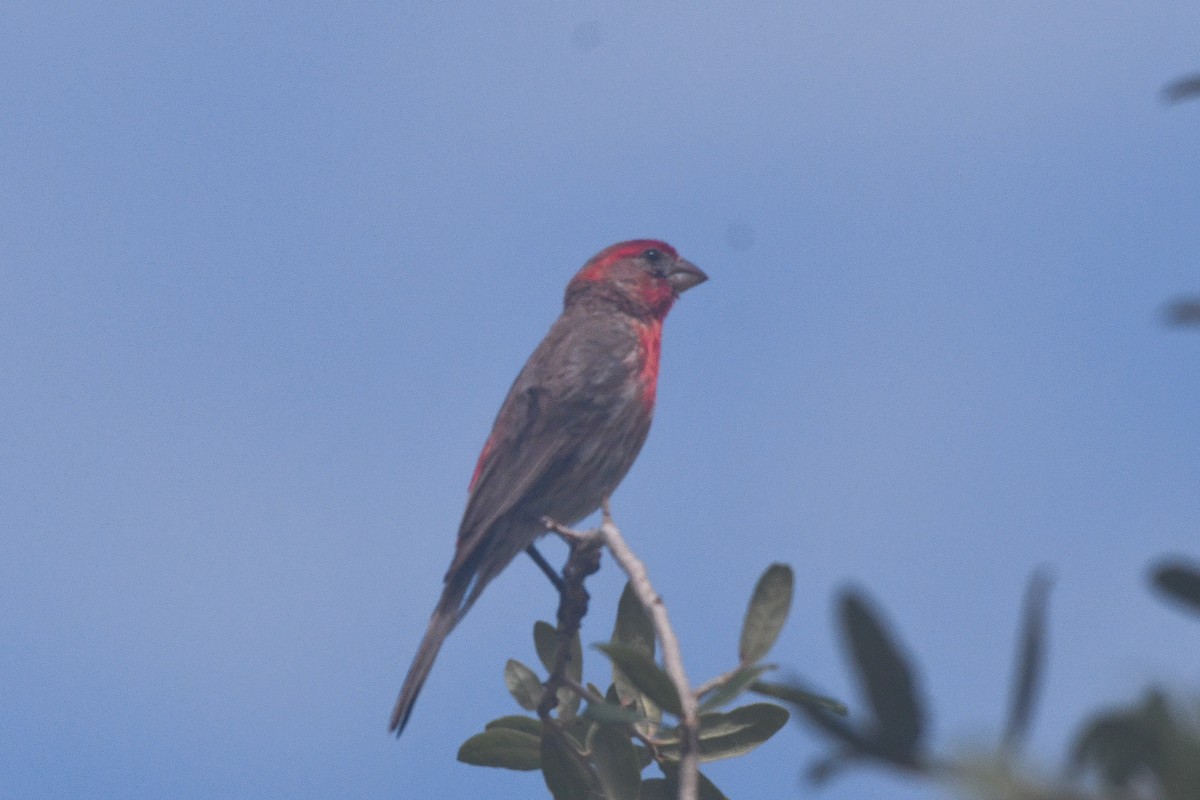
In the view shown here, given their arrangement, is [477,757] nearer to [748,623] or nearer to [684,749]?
[748,623]

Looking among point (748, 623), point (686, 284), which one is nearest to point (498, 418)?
point (686, 284)

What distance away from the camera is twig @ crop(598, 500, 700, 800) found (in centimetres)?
194

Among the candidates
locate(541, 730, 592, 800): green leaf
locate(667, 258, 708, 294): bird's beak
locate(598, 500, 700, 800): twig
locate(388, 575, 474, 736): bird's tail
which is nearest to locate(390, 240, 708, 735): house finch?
locate(388, 575, 474, 736): bird's tail

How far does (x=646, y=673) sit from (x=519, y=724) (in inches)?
61.6

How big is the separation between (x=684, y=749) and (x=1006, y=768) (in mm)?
1386

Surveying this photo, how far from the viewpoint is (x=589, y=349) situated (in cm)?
800

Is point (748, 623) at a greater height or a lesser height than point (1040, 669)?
greater

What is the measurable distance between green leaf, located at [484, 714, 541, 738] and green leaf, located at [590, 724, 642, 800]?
13.6 inches

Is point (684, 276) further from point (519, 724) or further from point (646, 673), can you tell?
point (646, 673)

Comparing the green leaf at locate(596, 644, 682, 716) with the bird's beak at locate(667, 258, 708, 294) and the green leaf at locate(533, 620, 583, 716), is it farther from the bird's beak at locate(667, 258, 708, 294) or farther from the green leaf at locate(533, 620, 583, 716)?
the bird's beak at locate(667, 258, 708, 294)

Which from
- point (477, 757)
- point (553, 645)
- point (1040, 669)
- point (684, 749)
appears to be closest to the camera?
point (1040, 669)

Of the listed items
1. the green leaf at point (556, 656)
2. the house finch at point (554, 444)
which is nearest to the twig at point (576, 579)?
the green leaf at point (556, 656)

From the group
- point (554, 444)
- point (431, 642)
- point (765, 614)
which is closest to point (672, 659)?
point (765, 614)

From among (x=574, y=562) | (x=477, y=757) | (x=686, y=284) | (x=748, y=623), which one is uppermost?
(x=686, y=284)
